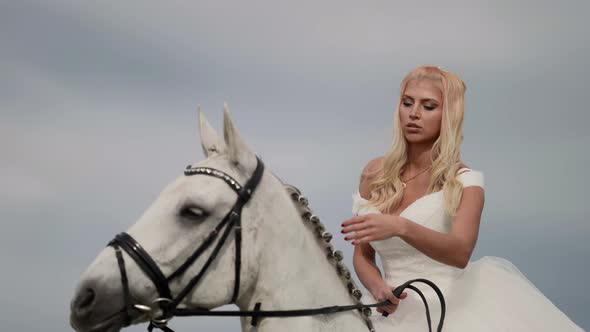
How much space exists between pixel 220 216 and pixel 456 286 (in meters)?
1.84

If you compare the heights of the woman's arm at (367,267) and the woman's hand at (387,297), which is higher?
the woman's arm at (367,267)

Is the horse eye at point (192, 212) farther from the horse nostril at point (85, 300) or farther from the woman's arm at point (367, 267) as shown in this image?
the woman's arm at point (367, 267)

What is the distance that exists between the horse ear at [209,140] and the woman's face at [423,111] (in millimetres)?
1578

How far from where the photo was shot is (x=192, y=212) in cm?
299

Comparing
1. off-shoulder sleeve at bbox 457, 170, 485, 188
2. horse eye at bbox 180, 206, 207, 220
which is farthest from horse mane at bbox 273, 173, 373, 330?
off-shoulder sleeve at bbox 457, 170, 485, 188

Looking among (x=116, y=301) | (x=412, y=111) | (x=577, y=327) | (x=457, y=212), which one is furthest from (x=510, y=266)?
(x=116, y=301)

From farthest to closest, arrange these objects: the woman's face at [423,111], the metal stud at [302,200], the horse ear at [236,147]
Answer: the woman's face at [423,111]
the metal stud at [302,200]
the horse ear at [236,147]

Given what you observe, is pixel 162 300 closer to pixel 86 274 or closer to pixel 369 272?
pixel 86 274

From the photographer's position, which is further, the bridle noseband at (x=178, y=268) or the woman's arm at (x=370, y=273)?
the woman's arm at (x=370, y=273)

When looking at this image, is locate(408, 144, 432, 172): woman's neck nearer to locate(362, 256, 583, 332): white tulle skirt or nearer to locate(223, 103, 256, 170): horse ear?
locate(362, 256, 583, 332): white tulle skirt

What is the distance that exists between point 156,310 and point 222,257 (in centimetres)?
41

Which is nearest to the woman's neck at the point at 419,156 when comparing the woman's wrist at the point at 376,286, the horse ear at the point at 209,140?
the woman's wrist at the point at 376,286

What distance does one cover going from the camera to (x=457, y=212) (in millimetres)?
3896

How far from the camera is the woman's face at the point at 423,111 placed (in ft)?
14.0
